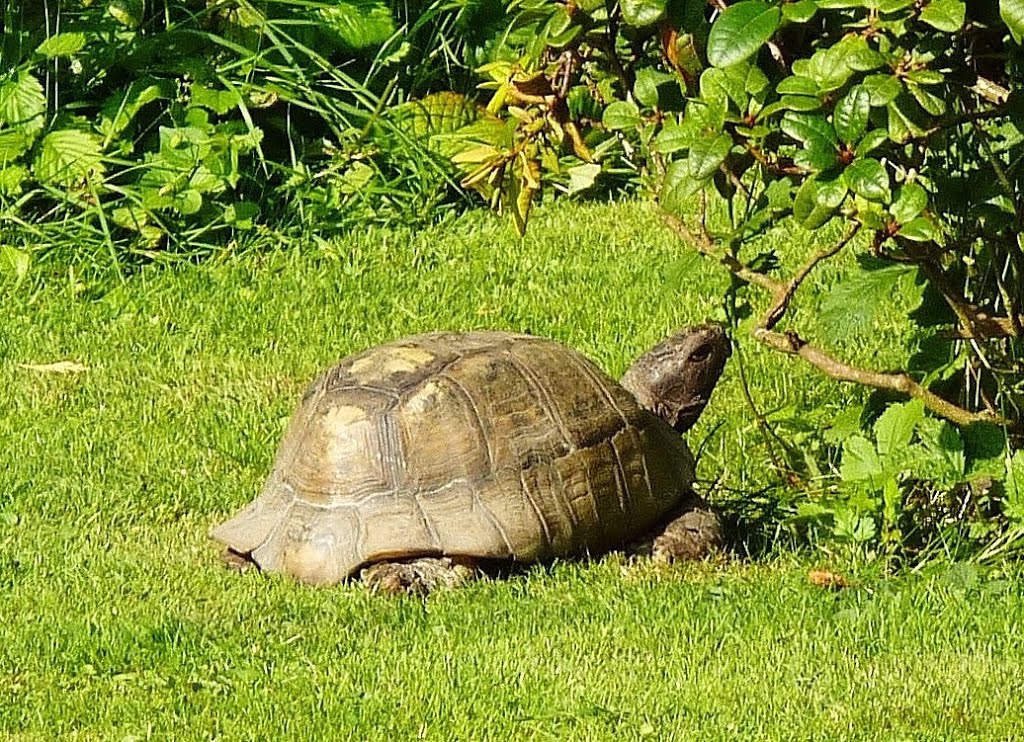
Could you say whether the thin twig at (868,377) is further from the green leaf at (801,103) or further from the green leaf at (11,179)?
the green leaf at (11,179)

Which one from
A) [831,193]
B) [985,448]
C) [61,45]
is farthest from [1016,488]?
[61,45]

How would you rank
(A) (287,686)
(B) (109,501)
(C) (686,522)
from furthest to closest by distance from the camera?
(B) (109,501) < (C) (686,522) < (A) (287,686)

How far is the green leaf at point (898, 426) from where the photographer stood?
18.1 ft

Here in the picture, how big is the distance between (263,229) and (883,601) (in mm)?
4906

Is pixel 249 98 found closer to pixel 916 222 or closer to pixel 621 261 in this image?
pixel 621 261

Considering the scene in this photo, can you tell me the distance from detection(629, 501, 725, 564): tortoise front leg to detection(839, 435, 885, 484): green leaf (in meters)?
0.48

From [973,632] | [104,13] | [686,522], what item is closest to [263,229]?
[104,13]

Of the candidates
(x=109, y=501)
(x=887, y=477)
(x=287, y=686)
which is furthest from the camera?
(x=109, y=501)

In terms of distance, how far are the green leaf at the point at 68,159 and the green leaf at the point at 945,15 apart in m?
5.94

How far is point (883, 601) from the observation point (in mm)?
5172

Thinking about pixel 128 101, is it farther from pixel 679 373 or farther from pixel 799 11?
pixel 799 11

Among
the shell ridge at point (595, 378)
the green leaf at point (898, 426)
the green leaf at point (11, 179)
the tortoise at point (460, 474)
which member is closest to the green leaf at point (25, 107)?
the green leaf at point (11, 179)

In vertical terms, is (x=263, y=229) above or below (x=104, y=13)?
below

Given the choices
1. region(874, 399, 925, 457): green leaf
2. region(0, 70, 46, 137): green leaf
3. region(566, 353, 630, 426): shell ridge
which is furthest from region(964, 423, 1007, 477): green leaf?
region(0, 70, 46, 137): green leaf
